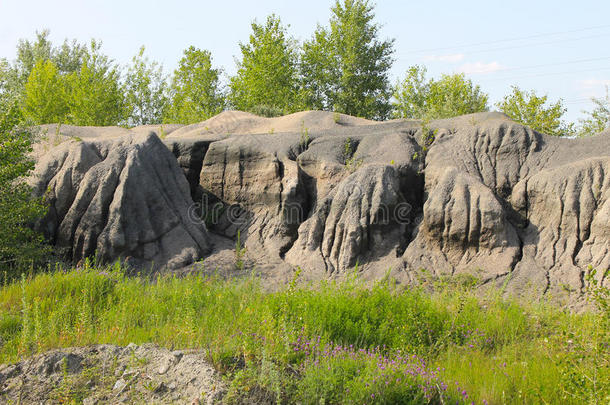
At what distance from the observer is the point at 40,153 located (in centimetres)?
1489

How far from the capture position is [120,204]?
12633mm

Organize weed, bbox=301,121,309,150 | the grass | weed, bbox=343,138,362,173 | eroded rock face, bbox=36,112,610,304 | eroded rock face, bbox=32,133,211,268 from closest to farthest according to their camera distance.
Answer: the grass, eroded rock face, bbox=36,112,610,304, eroded rock face, bbox=32,133,211,268, weed, bbox=343,138,362,173, weed, bbox=301,121,309,150

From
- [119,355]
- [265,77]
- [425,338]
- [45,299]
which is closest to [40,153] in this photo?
[45,299]

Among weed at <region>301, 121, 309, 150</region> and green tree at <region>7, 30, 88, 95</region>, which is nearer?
weed at <region>301, 121, 309, 150</region>

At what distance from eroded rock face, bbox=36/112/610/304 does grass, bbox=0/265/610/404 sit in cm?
197

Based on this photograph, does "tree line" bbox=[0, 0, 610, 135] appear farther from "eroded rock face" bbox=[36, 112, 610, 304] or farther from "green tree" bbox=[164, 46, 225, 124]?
"eroded rock face" bbox=[36, 112, 610, 304]

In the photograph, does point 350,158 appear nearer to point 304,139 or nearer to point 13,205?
point 304,139

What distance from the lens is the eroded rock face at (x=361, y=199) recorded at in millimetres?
11508

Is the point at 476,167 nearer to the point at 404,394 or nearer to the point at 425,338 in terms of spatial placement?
the point at 425,338

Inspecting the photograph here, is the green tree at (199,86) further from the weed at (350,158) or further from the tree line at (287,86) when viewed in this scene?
the weed at (350,158)

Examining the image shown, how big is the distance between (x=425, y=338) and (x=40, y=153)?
1184 centimetres

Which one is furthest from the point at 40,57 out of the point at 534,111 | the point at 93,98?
the point at 534,111

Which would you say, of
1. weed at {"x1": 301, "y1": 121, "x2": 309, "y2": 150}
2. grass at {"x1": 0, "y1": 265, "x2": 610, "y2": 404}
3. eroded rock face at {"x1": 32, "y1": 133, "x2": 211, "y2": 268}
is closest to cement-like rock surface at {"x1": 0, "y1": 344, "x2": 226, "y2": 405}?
grass at {"x1": 0, "y1": 265, "x2": 610, "y2": 404}

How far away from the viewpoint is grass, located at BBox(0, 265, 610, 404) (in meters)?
5.52
